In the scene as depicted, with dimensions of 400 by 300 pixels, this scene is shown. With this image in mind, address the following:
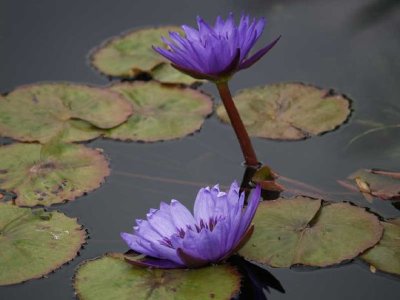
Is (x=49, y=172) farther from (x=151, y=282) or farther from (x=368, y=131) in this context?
(x=368, y=131)

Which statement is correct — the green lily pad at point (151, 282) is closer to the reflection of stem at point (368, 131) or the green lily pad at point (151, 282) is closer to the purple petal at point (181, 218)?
the purple petal at point (181, 218)

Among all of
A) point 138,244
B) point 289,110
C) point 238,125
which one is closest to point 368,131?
point 289,110

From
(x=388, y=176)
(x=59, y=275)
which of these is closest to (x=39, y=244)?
(x=59, y=275)

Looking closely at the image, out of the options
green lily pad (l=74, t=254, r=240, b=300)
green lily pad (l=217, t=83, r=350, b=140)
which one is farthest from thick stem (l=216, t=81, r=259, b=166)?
green lily pad (l=74, t=254, r=240, b=300)

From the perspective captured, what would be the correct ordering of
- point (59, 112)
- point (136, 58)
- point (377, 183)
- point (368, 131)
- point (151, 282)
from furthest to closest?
point (136, 58), point (59, 112), point (368, 131), point (377, 183), point (151, 282)

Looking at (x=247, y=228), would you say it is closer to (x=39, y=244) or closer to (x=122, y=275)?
(x=122, y=275)

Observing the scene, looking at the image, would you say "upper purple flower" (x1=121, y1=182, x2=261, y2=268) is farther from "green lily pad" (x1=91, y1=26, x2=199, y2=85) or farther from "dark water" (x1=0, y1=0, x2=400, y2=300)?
"green lily pad" (x1=91, y1=26, x2=199, y2=85)
